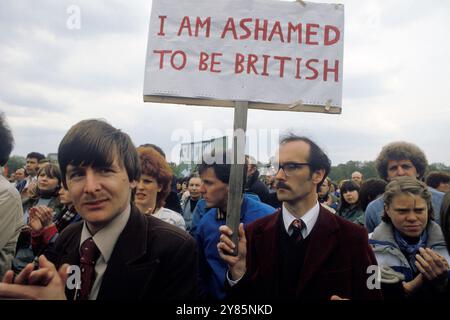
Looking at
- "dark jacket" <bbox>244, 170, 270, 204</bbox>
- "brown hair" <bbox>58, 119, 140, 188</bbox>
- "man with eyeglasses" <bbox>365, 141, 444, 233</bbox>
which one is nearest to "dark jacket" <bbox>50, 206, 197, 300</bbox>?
"brown hair" <bbox>58, 119, 140, 188</bbox>

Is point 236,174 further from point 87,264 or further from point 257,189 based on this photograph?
point 257,189

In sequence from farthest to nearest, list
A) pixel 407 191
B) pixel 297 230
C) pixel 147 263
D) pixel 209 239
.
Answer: pixel 209 239, pixel 407 191, pixel 297 230, pixel 147 263

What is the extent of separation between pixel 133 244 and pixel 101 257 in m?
0.16

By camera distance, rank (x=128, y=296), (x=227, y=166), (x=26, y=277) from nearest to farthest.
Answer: (x=26, y=277) < (x=128, y=296) < (x=227, y=166)

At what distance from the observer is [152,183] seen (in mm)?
2490

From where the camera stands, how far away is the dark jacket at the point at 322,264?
185 centimetres

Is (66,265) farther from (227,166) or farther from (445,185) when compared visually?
(445,185)

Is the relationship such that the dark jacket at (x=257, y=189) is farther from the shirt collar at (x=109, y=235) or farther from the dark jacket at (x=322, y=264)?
the shirt collar at (x=109, y=235)

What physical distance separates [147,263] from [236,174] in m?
0.66

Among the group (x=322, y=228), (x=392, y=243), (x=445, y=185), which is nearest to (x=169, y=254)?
(x=322, y=228)

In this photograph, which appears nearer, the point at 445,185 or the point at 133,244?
the point at 133,244

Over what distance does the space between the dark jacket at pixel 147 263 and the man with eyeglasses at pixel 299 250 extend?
283 mm

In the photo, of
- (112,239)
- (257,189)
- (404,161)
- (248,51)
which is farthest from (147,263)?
(257,189)

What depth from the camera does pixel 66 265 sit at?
5.34ft
